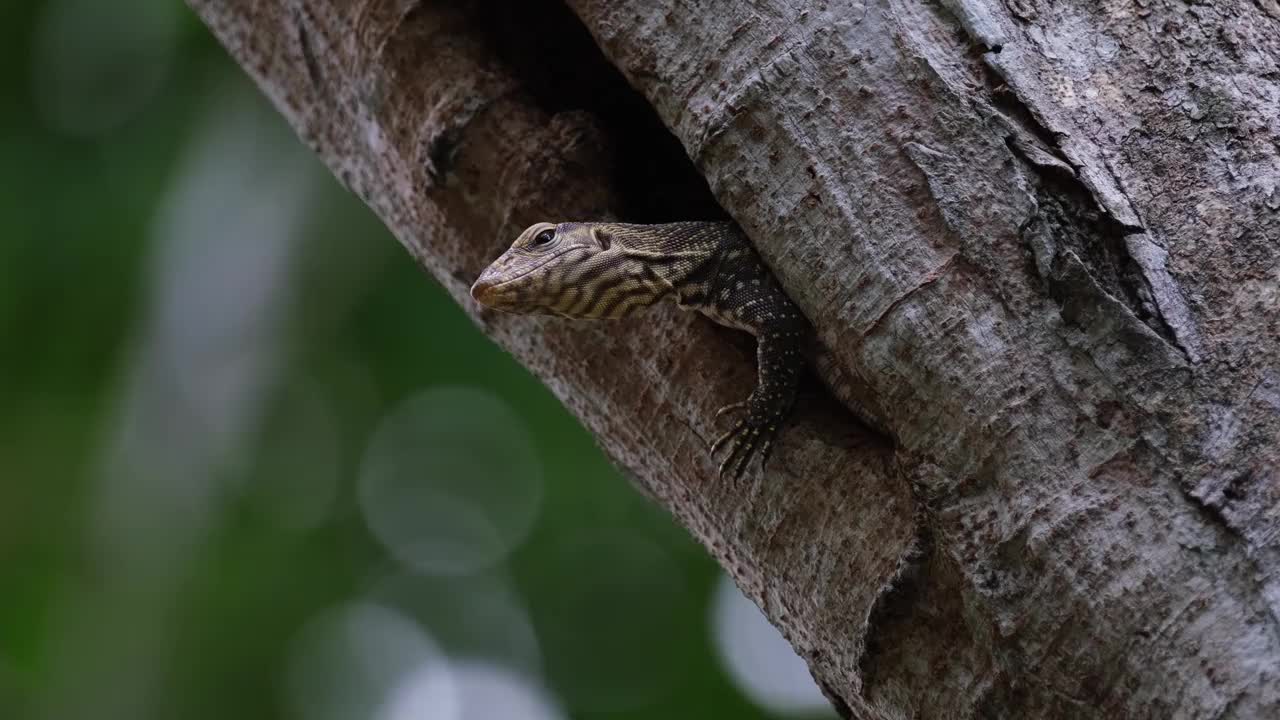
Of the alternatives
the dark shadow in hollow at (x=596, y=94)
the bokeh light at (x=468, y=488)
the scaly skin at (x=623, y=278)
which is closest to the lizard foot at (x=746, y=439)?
the scaly skin at (x=623, y=278)

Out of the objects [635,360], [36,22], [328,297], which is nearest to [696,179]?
[635,360]

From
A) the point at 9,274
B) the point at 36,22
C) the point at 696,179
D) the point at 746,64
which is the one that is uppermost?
the point at 36,22

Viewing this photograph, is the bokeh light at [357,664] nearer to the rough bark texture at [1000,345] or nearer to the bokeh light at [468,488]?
the bokeh light at [468,488]

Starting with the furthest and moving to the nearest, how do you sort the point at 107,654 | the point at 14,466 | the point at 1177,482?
the point at 14,466, the point at 107,654, the point at 1177,482

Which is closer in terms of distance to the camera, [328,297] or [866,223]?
[866,223]

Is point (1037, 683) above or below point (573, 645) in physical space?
above

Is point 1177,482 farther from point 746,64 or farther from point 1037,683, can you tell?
point 746,64

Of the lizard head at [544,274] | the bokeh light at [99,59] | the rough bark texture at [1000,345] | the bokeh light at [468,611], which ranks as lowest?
the bokeh light at [468,611]
